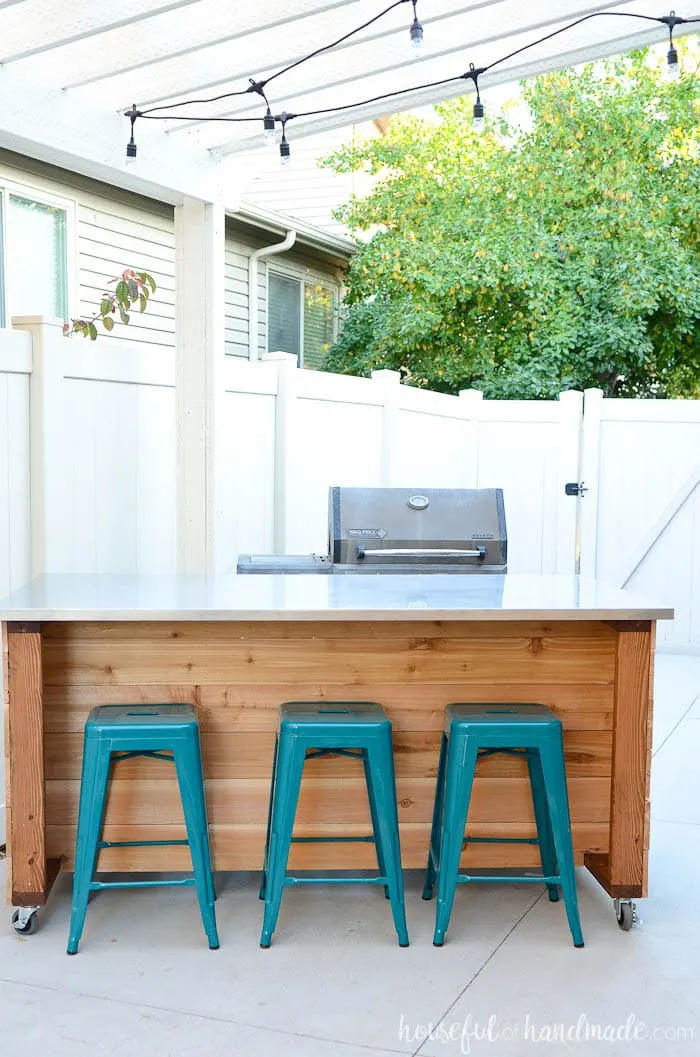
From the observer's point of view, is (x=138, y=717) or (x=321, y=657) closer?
(x=138, y=717)

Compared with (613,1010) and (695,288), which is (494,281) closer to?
(695,288)

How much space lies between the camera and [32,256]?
667 cm

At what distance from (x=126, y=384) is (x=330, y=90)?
50.3 inches

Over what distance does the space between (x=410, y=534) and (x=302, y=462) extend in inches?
39.1

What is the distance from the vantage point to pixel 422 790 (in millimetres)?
3111

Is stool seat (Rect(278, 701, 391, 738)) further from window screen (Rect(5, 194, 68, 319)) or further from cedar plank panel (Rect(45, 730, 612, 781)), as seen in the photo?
window screen (Rect(5, 194, 68, 319))

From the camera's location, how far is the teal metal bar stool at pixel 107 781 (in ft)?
8.83

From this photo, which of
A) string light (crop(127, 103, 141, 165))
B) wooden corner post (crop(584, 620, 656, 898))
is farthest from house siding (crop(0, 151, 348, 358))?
wooden corner post (crop(584, 620, 656, 898))

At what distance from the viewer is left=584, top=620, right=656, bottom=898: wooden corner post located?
2949 mm

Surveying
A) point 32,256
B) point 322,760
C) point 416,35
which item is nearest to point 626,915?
point 322,760

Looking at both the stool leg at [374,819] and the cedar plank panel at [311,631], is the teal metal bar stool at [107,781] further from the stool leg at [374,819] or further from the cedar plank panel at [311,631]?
the stool leg at [374,819]

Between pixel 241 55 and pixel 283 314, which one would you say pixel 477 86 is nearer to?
pixel 241 55

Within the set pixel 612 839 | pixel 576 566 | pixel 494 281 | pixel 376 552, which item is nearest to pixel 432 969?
pixel 612 839

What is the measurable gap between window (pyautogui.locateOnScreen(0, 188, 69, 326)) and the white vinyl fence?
2305 mm
